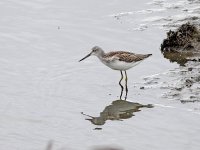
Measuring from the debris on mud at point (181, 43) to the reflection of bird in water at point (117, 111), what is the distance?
2.71m

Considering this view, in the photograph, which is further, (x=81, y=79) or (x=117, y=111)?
(x=81, y=79)

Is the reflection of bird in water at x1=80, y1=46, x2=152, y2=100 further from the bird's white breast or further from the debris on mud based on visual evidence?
the debris on mud

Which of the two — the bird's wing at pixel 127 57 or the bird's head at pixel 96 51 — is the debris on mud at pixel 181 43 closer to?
the bird's wing at pixel 127 57

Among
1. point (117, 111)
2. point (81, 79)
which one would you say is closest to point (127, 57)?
point (81, 79)

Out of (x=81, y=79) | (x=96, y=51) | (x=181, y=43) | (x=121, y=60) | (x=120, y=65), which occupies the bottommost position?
(x=81, y=79)

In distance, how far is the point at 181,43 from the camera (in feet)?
51.0

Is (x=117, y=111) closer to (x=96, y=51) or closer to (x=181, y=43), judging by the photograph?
(x=96, y=51)

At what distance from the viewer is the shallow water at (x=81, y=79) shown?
439 inches

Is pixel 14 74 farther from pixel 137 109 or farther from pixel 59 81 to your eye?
pixel 137 109

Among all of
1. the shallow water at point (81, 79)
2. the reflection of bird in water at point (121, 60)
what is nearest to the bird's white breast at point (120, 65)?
the reflection of bird in water at point (121, 60)

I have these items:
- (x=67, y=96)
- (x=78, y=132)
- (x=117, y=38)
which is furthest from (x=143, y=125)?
(x=117, y=38)

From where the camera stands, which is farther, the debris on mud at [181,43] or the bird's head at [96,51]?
the debris on mud at [181,43]

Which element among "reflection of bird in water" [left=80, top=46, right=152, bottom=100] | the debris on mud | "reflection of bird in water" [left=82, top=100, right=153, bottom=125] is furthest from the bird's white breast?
the debris on mud

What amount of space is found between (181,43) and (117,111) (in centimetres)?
366
